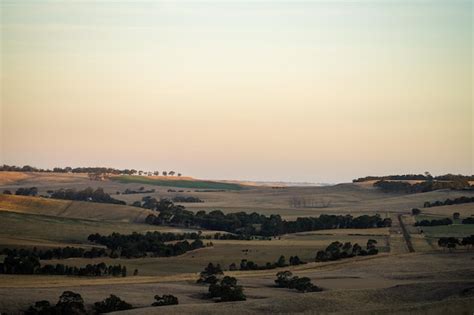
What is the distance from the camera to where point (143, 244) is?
10150 cm

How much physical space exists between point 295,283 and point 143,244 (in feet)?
121

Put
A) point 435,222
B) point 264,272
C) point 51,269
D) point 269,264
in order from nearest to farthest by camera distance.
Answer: point 51,269 → point 264,272 → point 269,264 → point 435,222

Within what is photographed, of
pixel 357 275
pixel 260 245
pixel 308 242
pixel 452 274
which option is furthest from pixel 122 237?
pixel 452 274

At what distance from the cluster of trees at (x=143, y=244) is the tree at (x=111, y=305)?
39.3 meters

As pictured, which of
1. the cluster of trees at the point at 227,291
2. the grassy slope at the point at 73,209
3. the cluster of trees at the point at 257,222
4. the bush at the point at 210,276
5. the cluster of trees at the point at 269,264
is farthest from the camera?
the grassy slope at the point at 73,209

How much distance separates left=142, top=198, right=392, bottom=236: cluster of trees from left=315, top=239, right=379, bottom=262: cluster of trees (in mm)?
28967

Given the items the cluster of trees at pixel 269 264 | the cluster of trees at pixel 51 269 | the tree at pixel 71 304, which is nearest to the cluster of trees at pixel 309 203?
the cluster of trees at pixel 269 264

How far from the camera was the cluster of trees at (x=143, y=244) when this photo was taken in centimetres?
9819

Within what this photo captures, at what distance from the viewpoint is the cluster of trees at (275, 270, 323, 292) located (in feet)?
220

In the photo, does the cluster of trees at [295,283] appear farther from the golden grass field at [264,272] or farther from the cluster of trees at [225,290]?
the cluster of trees at [225,290]

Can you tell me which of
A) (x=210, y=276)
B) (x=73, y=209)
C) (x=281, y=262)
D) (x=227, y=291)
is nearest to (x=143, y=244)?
(x=281, y=262)

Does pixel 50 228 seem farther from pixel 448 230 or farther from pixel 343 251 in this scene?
pixel 448 230

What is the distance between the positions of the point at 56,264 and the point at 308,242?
4085 centimetres

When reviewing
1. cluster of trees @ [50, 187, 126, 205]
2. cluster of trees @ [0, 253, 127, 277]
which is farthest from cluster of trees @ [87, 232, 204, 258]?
cluster of trees @ [50, 187, 126, 205]
